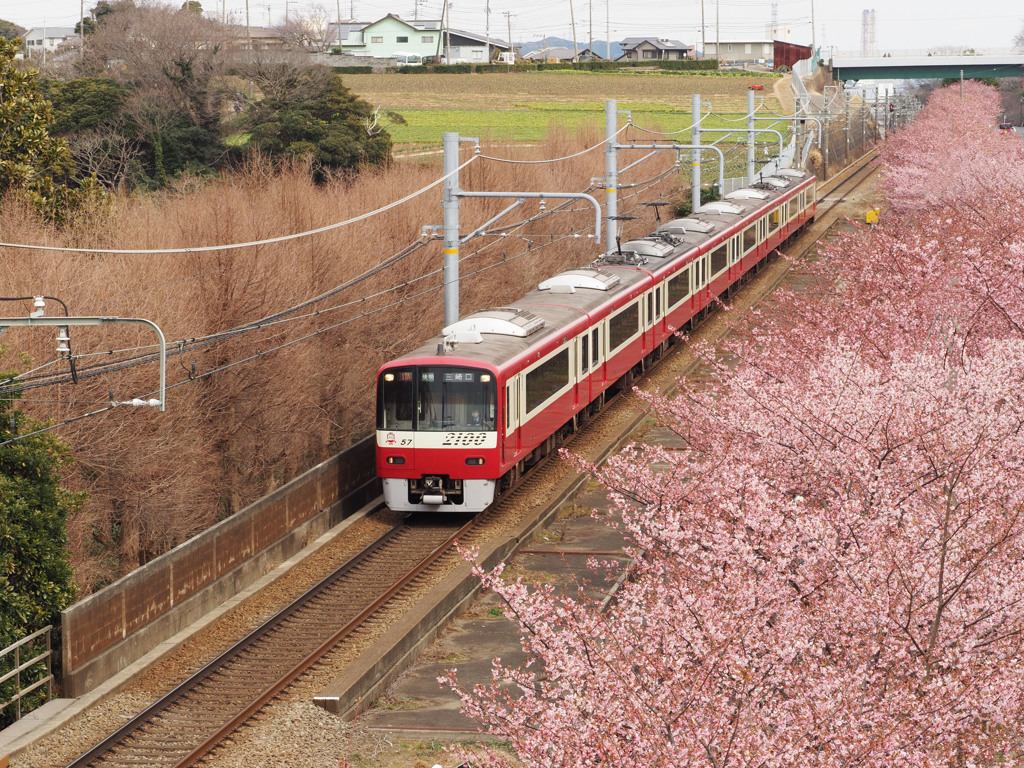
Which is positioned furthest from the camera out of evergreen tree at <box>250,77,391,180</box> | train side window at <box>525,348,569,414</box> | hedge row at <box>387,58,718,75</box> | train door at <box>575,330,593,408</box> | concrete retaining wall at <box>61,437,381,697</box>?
hedge row at <box>387,58,718,75</box>

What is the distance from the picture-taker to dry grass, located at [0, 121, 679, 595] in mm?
18109

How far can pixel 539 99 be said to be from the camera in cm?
8938

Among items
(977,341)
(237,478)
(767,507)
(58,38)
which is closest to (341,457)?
(237,478)

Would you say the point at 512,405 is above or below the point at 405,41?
below

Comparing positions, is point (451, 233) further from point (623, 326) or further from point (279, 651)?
point (279, 651)

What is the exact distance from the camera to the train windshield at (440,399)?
60.6 feet

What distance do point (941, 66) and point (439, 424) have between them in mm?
82309

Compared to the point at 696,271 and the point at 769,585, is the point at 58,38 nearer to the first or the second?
the point at 696,271

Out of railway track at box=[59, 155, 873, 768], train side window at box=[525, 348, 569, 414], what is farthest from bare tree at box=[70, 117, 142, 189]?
railway track at box=[59, 155, 873, 768]

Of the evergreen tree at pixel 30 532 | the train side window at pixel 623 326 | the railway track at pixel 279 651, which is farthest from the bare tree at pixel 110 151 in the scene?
the evergreen tree at pixel 30 532

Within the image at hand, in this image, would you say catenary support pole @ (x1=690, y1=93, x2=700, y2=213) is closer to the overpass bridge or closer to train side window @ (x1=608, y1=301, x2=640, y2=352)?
train side window @ (x1=608, y1=301, x2=640, y2=352)

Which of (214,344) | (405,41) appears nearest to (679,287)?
(214,344)

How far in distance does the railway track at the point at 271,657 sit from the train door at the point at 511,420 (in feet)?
4.14

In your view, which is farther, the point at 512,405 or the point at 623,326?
the point at 623,326
